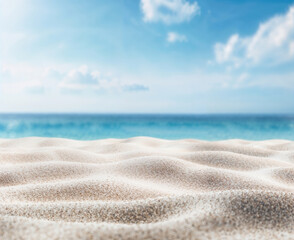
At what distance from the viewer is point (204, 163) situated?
2371mm

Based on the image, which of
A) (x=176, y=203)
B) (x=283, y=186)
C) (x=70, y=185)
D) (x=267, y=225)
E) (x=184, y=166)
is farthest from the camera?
(x=184, y=166)

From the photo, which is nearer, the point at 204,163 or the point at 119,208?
the point at 119,208

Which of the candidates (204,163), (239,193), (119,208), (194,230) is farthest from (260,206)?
(204,163)

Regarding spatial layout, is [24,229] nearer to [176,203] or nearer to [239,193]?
[176,203]

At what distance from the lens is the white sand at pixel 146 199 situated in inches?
31.5

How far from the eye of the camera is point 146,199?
115 centimetres

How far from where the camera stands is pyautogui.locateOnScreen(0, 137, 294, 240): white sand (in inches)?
31.5

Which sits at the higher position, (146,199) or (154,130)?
(146,199)

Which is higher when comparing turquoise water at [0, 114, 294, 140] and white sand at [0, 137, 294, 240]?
white sand at [0, 137, 294, 240]

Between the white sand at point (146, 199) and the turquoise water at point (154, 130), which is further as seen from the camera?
the turquoise water at point (154, 130)

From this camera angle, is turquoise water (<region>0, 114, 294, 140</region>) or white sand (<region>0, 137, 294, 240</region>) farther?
turquoise water (<region>0, 114, 294, 140</region>)

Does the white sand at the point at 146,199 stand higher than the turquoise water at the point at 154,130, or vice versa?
the white sand at the point at 146,199

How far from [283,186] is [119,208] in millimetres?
1253

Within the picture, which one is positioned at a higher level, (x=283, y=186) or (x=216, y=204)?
(x=216, y=204)
